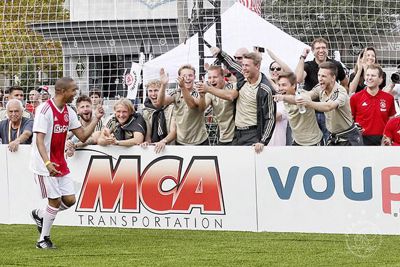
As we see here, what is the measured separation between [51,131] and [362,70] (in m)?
4.54

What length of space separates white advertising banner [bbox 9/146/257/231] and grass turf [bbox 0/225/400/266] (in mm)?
252

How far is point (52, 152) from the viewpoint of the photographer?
11.3m

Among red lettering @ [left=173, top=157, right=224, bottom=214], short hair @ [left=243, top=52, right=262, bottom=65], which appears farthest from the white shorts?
short hair @ [left=243, top=52, right=262, bottom=65]

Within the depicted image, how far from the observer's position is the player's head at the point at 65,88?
11148mm

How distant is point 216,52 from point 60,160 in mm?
2701

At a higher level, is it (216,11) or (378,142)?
(216,11)

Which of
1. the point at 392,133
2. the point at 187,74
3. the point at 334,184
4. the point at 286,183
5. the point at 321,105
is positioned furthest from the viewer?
the point at 187,74

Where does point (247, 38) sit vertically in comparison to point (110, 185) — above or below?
above

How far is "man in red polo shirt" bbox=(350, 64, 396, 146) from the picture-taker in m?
12.6

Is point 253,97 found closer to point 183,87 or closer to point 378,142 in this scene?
point 183,87

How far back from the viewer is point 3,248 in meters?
11.1

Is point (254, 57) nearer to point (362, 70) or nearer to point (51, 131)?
point (362, 70)

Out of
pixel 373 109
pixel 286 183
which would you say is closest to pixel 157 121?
pixel 286 183

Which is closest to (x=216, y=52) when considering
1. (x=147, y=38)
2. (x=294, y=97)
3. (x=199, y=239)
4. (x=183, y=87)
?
(x=183, y=87)
